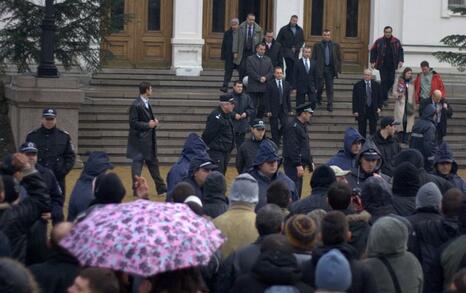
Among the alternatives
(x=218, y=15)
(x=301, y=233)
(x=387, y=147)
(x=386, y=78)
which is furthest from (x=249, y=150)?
(x=218, y=15)

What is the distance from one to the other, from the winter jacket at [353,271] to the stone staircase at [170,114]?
14.9 metres

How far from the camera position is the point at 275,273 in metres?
7.58

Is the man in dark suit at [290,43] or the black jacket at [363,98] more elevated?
the man in dark suit at [290,43]

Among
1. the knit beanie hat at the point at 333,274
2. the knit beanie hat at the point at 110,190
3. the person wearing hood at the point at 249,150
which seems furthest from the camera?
the person wearing hood at the point at 249,150

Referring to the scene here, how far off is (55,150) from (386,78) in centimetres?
1339

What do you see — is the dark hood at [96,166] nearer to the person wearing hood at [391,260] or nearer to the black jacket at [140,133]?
the person wearing hood at [391,260]

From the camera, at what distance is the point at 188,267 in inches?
266

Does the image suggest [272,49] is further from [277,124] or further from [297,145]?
[297,145]

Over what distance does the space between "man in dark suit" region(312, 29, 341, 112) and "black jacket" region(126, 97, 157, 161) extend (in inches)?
307

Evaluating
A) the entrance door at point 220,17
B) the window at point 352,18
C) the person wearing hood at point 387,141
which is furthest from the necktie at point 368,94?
the person wearing hood at point 387,141

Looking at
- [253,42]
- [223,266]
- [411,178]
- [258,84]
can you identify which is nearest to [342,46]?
[253,42]

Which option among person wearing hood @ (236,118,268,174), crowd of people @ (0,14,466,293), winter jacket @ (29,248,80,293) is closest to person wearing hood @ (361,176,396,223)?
crowd of people @ (0,14,466,293)

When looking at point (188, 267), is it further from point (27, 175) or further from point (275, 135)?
point (275, 135)

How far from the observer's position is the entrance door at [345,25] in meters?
30.8
